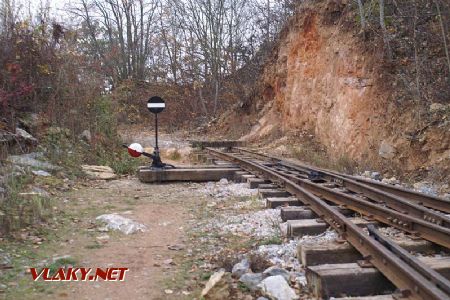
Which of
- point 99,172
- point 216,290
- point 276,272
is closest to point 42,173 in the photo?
point 99,172

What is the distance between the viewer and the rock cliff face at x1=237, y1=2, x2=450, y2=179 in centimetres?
909

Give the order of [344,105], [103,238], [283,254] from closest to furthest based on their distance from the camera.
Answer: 1. [283,254]
2. [103,238]
3. [344,105]

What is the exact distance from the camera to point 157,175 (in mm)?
9141

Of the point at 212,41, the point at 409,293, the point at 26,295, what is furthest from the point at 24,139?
the point at 212,41

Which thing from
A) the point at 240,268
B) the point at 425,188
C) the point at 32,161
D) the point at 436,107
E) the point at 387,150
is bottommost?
the point at 240,268

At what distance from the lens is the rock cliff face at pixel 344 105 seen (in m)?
9.09

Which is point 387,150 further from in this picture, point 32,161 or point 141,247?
point 32,161

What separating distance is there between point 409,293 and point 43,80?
35.6ft

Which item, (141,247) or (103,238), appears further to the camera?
(103,238)

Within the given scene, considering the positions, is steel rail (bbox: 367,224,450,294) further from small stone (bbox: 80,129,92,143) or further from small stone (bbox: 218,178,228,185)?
small stone (bbox: 80,129,92,143)

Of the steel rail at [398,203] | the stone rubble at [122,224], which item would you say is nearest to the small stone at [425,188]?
the steel rail at [398,203]

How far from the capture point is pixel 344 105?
1270 cm

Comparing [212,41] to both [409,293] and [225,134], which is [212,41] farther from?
[409,293]

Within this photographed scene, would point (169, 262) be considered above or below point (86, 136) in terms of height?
below
